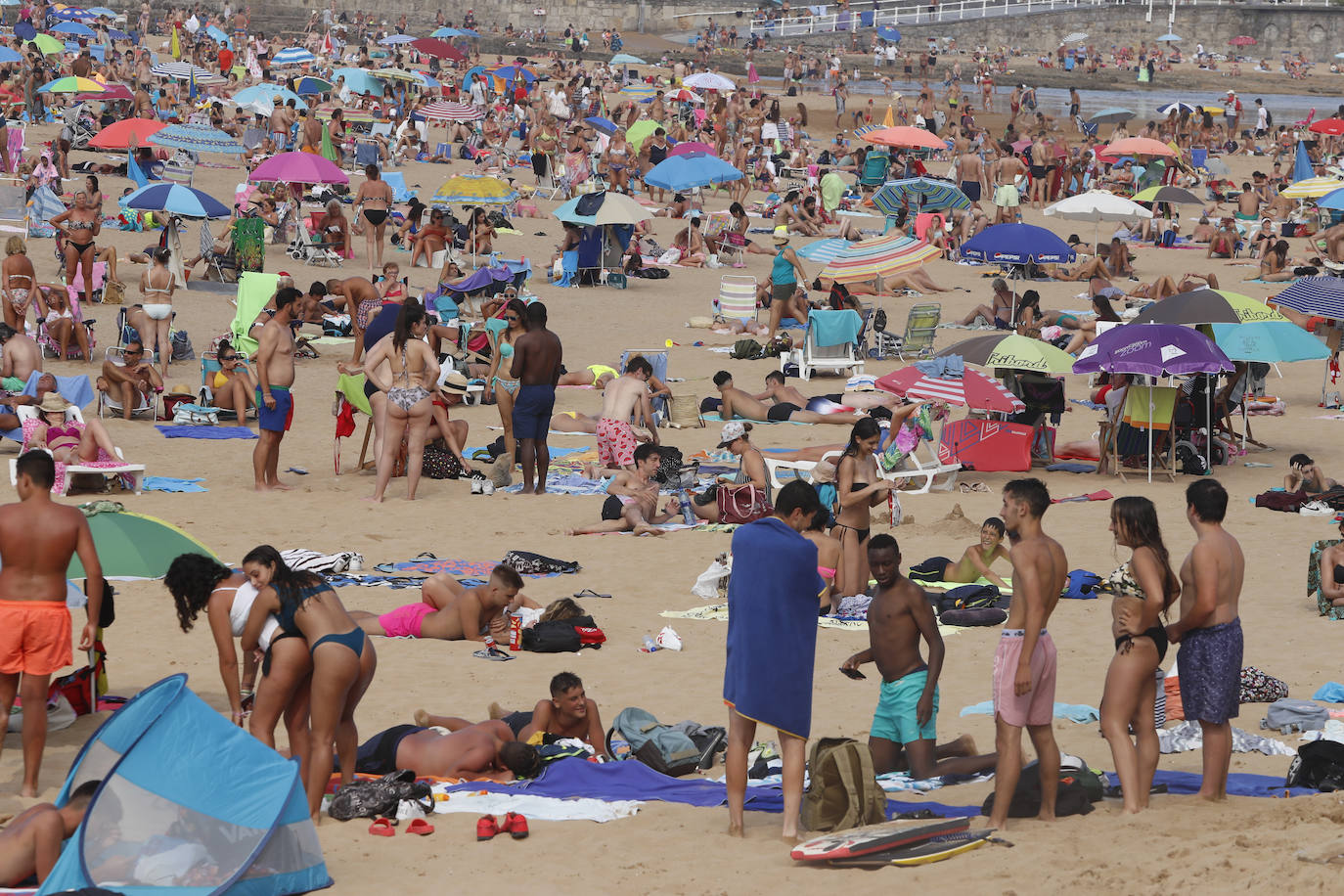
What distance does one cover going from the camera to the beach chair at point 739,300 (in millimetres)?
17875

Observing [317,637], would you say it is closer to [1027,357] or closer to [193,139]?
[1027,357]

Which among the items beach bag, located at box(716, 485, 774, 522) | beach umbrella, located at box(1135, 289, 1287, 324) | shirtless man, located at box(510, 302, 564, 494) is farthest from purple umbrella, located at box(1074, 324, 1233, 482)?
shirtless man, located at box(510, 302, 564, 494)

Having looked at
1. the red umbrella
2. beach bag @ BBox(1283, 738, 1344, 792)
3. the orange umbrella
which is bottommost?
beach bag @ BBox(1283, 738, 1344, 792)

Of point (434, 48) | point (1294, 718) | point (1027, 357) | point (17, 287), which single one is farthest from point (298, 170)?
point (434, 48)

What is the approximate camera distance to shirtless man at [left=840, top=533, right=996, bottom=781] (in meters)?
5.84

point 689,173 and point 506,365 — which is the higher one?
point 689,173

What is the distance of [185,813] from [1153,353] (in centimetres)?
842

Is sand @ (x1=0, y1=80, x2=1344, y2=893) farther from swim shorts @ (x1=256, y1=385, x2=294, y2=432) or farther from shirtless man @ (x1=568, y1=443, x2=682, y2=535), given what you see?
swim shorts @ (x1=256, y1=385, x2=294, y2=432)

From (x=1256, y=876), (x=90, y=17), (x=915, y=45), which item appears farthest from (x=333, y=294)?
(x=915, y=45)

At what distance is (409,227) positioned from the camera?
853 inches

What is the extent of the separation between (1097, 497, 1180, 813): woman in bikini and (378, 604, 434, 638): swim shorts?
390cm

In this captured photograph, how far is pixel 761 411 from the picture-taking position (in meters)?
13.9

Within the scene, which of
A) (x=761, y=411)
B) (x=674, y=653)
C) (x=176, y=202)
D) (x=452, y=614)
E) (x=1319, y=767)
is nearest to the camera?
(x=1319, y=767)

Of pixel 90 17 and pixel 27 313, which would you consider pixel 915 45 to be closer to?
pixel 90 17
